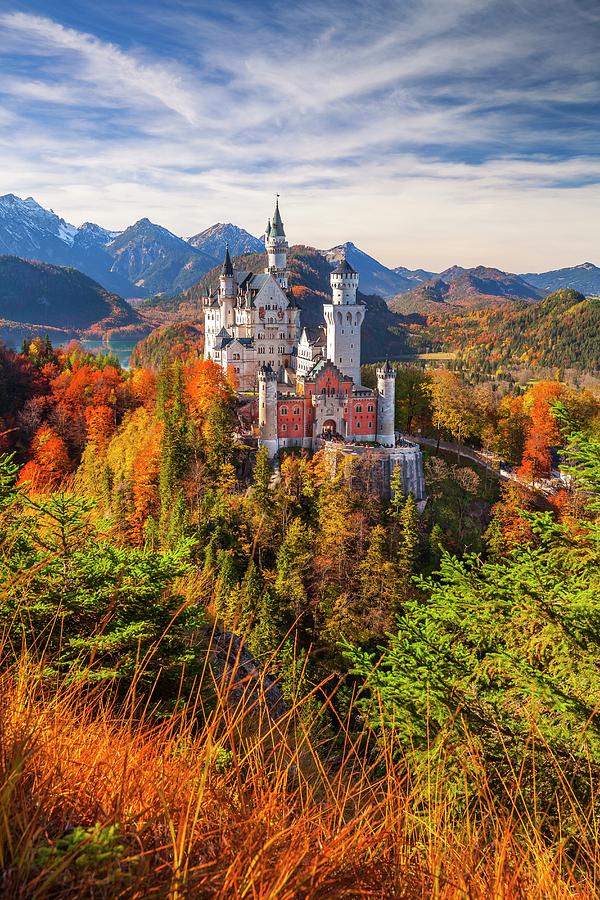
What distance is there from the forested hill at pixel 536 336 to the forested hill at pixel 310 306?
10.9m

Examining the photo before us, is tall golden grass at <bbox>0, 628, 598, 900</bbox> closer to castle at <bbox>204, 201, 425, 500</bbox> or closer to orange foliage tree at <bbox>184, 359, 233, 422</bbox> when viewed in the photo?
castle at <bbox>204, 201, 425, 500</bbox>

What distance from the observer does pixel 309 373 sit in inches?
1778

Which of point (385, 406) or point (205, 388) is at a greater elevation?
point (205, 388)

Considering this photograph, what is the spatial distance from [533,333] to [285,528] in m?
129

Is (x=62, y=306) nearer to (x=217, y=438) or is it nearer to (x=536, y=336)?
(x=536, y=336)

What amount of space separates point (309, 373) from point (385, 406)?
6.34m

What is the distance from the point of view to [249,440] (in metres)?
44.0

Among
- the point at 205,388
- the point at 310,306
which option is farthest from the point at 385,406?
the point at 310,306

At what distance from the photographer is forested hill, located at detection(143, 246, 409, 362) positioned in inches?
6043

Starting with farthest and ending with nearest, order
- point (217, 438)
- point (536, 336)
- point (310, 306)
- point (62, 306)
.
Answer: point (62, 306), point (310, 306), point (536, 336), point (217, 438)

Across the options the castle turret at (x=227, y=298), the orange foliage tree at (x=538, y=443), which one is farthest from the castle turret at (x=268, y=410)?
the orange foliage tree at (x=538, y=443)

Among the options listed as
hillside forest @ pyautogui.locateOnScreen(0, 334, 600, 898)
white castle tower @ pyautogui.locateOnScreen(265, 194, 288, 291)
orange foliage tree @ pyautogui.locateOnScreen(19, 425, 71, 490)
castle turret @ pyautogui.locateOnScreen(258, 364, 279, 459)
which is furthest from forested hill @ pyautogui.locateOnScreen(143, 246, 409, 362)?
hillside forest @ pyautogui.locateOnScreen(0, 334, 600, 898)

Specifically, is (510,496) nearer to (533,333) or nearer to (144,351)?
(144,351)

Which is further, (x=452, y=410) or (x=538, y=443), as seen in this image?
(x=452, y=410)
